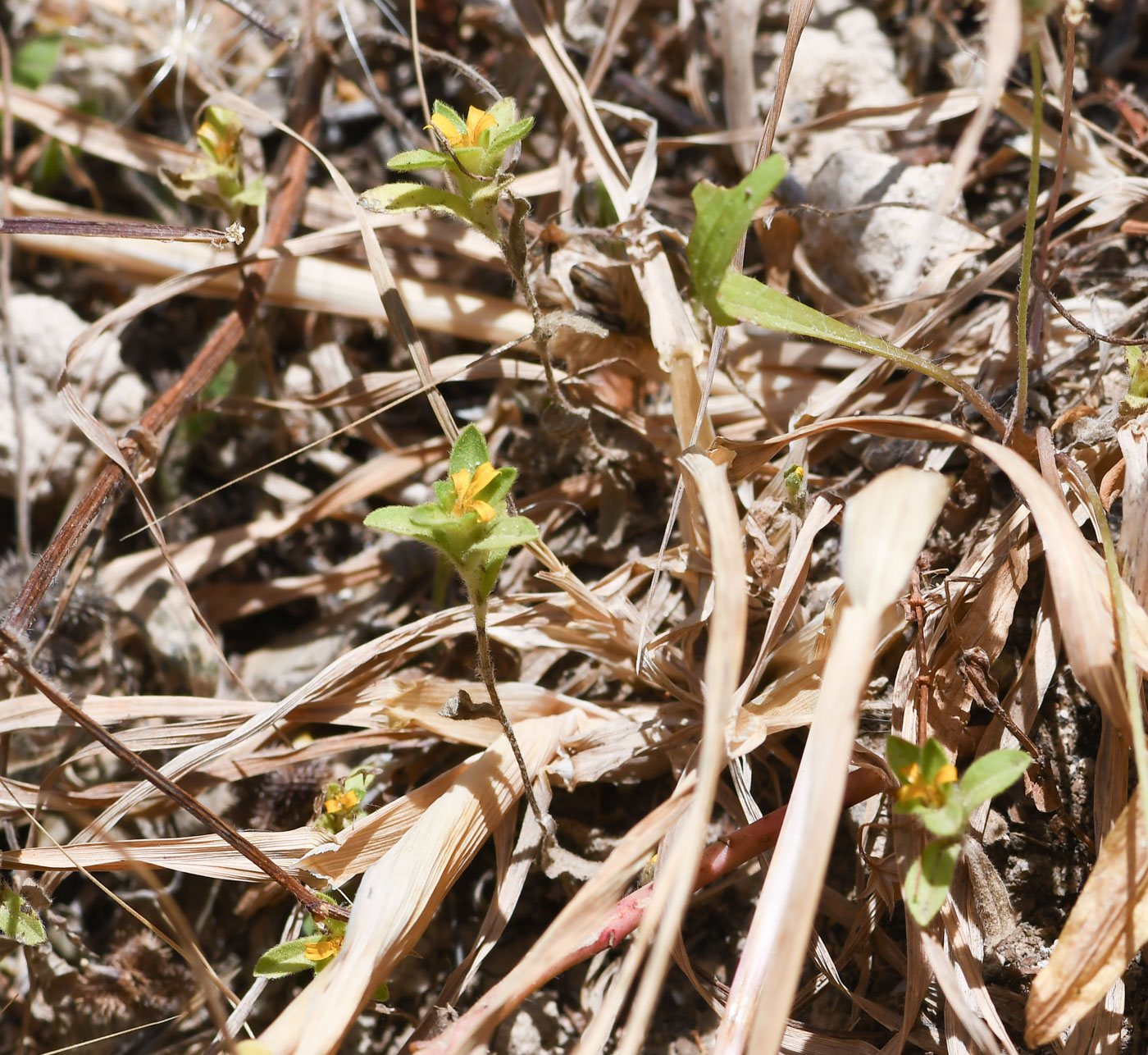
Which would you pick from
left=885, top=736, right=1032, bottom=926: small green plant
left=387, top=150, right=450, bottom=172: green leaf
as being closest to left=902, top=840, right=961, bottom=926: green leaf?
left=885, top=736, right=1032, bottom=926: small green plant

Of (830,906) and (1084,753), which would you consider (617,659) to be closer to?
(830,906)

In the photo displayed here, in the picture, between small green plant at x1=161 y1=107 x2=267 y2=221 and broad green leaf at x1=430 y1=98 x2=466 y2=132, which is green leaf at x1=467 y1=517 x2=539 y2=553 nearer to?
broad green leaf at x1=430 y1=98 x2=466 y2=132

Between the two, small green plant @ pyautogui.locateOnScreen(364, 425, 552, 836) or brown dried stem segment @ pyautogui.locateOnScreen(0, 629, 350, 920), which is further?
brown dried stem segment @ pyautogui.locateOnScreen(0, 629, 350, 920)

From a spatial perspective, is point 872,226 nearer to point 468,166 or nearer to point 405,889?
point 468,166

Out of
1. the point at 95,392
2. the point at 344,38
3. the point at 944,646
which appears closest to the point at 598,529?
the point at 944,646

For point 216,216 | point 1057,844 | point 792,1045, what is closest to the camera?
point 792,1045

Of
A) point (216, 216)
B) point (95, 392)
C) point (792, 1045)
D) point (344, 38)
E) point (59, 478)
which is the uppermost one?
point (344, 38)
